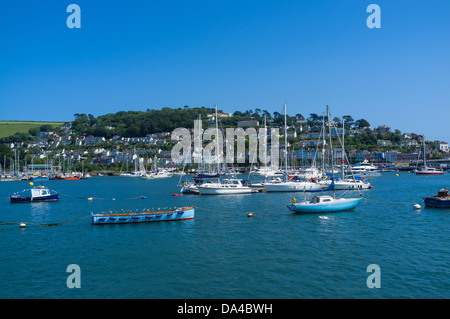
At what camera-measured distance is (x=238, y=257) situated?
20.6 meters

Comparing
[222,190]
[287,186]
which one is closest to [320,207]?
[222,190]

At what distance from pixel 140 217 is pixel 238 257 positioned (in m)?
13.6

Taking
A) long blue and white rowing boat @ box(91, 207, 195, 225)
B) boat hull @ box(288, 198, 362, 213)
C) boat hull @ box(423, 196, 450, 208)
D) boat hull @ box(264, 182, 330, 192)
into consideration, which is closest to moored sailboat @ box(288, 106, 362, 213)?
boat hull @ box(288, 198, 362, 213)

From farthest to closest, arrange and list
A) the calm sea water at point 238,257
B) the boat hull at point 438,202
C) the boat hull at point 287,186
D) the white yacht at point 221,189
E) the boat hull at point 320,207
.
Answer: the boat hull at point 287,186 → the white yacht at point 221,189 → the boat hull at point 438,202 → the boat hull at point 320,207 → the calm sea water at point 238,257

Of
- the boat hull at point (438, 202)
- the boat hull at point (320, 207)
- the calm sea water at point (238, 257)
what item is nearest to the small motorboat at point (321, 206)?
the boat hull at point (320, 207)

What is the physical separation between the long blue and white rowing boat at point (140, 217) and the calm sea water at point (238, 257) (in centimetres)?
70

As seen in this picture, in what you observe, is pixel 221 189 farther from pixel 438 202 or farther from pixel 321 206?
pixel 438 202

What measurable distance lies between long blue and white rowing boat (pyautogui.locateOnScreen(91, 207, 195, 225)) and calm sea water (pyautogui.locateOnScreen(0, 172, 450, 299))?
70cm

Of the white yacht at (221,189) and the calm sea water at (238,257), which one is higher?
the white yacht at (221,189)

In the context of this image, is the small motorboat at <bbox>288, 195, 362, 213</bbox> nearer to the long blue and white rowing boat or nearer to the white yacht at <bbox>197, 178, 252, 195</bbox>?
the long blue and white rowing boat

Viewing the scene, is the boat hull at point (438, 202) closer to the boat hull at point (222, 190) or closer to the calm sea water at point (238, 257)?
the calm sea water at point (238, 257)

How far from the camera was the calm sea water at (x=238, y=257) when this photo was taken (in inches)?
630
